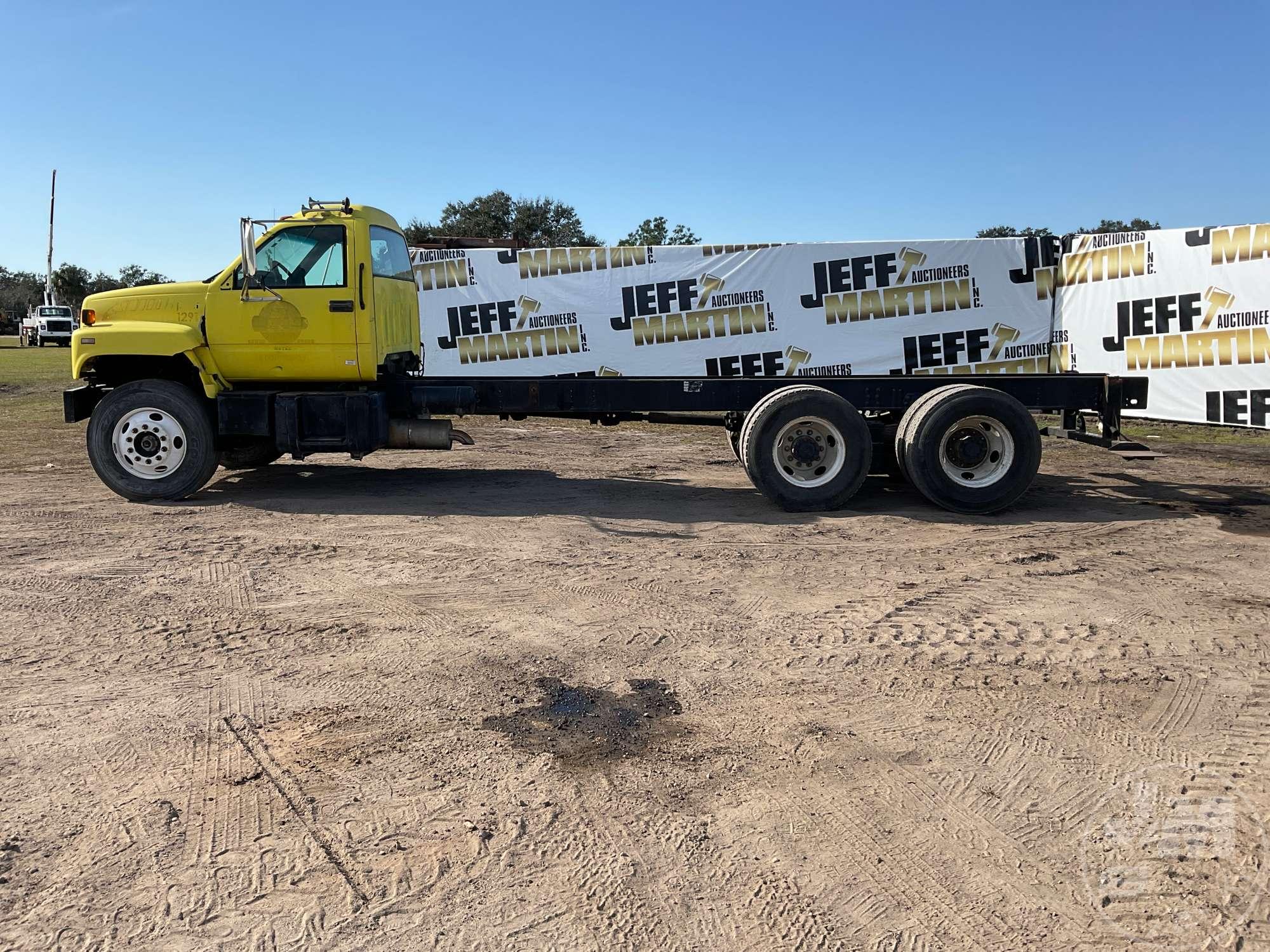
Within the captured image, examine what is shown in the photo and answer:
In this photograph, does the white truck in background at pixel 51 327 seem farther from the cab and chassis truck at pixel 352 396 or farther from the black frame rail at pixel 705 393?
the black frame rail at pixel 705 393

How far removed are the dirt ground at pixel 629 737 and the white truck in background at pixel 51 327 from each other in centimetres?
4973

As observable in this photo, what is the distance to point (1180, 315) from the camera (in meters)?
15.2

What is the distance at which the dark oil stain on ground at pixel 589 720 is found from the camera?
4.10m

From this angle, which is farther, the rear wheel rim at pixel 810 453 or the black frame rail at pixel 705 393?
the black frame rail at pixel 705 393

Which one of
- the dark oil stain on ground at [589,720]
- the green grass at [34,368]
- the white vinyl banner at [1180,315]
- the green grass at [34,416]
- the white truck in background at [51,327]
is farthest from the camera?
the white truck in background at [51,327]

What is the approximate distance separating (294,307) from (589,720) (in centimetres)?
614

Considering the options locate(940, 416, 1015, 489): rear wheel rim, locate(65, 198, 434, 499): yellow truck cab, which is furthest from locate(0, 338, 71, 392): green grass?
locate(940, 416, 1015, 489): rear wheel rim

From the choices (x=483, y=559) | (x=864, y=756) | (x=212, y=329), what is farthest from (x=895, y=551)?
(x=212, y=329)

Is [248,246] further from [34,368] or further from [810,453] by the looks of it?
[34,368]

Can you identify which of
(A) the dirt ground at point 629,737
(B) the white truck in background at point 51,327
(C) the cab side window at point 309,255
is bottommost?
(A) the dirt ground at point 629,737

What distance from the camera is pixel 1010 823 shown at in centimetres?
351

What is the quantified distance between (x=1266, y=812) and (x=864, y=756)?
1441mm

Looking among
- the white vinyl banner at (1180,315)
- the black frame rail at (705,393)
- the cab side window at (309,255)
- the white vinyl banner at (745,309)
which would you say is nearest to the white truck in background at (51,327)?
the white vinyl banner at (745,309)

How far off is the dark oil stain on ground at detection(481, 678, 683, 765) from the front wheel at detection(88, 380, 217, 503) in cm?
578
